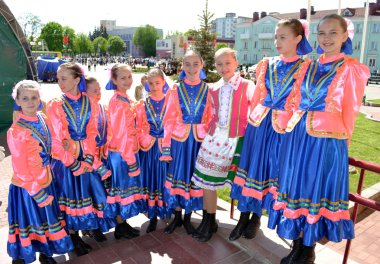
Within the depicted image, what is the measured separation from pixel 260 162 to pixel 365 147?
7.30 m

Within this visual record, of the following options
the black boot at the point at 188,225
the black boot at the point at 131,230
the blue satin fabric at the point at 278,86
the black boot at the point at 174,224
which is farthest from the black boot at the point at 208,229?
the blue satin fabric at the point at 278,86

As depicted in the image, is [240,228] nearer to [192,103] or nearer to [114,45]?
[192,103]

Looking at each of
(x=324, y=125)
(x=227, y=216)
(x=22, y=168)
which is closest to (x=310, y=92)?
(x=324, y=125)

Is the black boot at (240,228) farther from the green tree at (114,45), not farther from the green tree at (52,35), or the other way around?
the green tree at (114,45)

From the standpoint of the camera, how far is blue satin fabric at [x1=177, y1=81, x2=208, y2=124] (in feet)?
11.8

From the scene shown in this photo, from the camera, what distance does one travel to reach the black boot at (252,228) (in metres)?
3.63

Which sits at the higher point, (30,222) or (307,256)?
(30,222)

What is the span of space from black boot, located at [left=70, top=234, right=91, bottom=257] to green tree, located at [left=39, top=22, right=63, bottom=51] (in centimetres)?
7439

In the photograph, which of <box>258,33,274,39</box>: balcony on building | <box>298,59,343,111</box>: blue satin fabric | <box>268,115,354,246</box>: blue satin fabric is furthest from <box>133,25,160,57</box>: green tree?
<box>268,115,354,246</box>: blue satin fabric

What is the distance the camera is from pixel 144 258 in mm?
3387

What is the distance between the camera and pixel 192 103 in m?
3.61

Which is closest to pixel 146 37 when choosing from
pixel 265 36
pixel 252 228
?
pixel 265 36

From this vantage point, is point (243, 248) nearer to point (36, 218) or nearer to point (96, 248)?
point (96, 248)

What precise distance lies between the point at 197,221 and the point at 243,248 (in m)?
0.82
